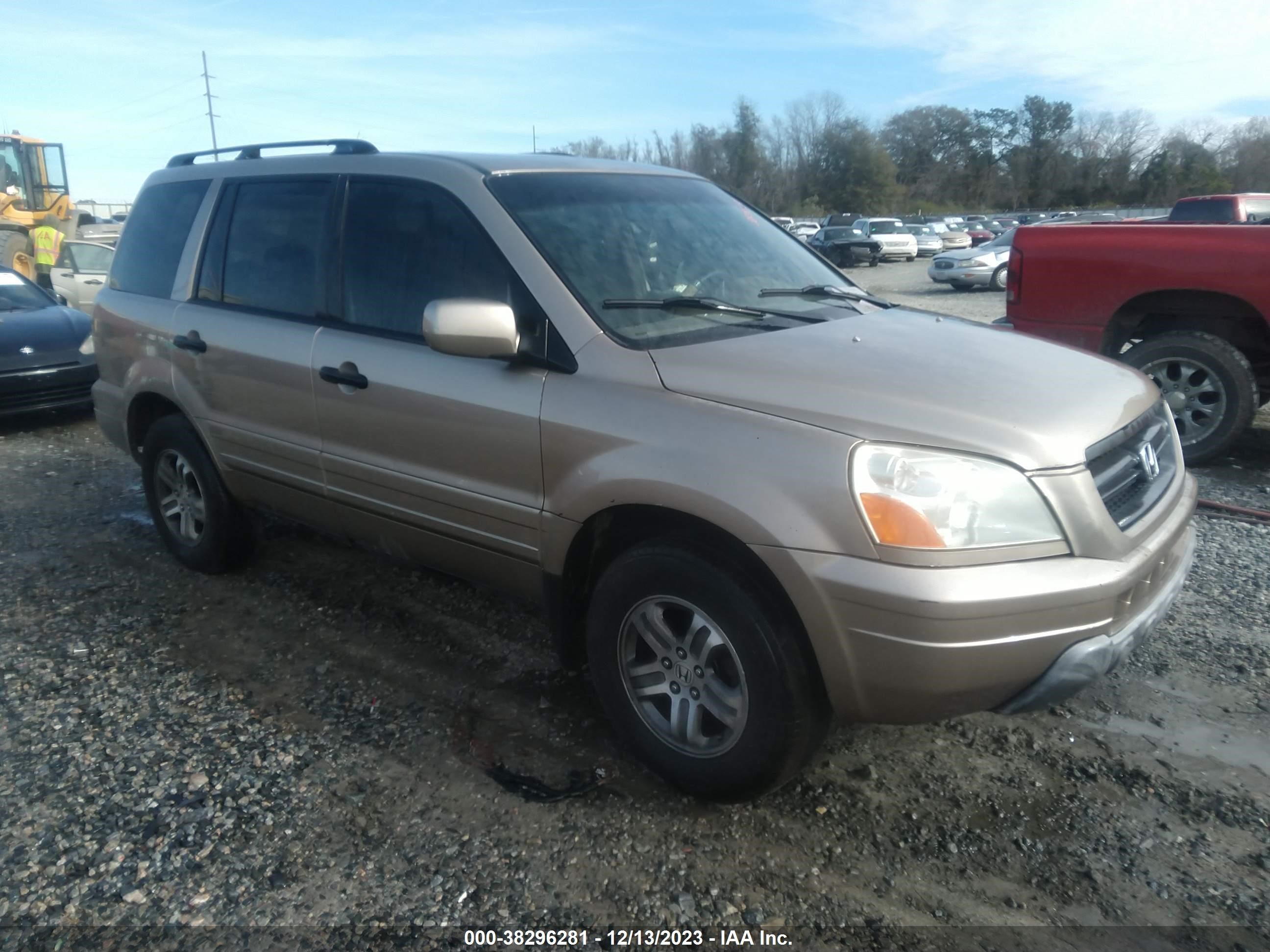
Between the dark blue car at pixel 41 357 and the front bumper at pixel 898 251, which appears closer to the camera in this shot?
the dark blue car at pixel 41 357

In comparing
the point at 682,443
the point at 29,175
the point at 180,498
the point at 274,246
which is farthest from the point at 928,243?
the point at 682,443

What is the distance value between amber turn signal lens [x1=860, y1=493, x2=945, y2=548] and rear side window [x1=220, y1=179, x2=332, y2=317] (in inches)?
98.2

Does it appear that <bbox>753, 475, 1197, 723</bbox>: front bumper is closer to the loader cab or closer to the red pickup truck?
the red pickup truck

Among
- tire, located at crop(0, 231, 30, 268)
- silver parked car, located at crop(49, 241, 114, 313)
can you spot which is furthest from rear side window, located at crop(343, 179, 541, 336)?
tire, located at crop(0, 231, 30, 268)

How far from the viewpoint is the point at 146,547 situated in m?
5.29

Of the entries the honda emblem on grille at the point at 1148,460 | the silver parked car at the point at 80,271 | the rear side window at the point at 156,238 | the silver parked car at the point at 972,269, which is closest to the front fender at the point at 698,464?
the honda emblem on grille at the point at 1148,460

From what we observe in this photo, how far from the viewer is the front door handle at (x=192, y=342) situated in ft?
14.1

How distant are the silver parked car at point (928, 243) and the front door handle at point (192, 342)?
116ft

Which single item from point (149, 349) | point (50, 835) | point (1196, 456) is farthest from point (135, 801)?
point (1196, 456)

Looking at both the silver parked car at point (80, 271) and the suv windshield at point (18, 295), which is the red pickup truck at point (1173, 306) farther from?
the silver parked car at point (80, 271)

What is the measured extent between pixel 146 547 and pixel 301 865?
3197mm

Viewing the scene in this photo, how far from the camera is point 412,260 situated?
11.6 ft

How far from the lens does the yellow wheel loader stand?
18.7 m

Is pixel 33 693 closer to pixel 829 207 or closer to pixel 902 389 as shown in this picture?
pixel 902 389
